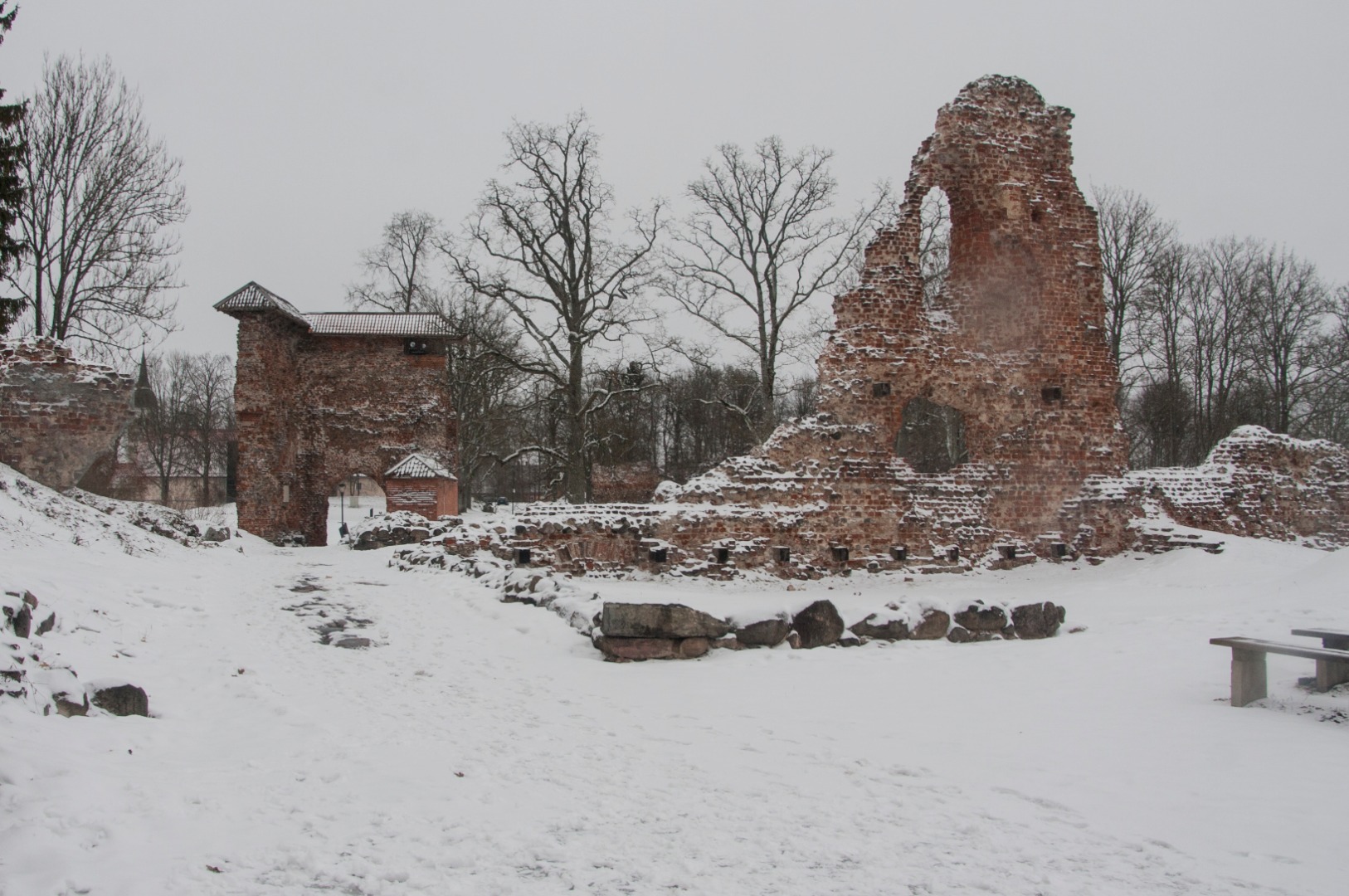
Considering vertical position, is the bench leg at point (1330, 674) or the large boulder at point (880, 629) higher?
the bench leg at point (1330, 674)

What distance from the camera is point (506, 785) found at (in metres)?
4.46

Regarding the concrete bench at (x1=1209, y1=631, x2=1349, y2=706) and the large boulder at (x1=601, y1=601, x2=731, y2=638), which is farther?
the large boulder at (x1=601, y1=601, x2=731, y2=638)

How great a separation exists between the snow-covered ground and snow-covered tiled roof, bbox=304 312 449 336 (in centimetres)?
1800

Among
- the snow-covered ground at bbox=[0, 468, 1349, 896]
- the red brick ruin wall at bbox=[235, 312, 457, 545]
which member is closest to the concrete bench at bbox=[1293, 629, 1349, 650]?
the snow-covered ground at bbox=[0, 468, 1349, 896]

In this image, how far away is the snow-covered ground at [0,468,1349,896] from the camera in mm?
3393

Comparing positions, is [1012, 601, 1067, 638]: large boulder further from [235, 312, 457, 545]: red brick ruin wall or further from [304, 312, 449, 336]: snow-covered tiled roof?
[304, 312, 449, 336]: snow-covered tiled roof

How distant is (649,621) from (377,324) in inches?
849

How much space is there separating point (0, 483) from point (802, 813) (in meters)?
11.4

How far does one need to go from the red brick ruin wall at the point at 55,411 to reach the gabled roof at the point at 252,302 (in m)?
9.77

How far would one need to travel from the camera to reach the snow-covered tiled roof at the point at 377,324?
26.8 m

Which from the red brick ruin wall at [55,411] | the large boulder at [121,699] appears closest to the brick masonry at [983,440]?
the red brick ruin wall at [55,411]

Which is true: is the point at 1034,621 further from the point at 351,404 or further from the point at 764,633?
the point at 351,404

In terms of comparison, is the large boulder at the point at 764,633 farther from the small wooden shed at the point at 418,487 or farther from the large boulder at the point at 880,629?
the small wooden shed at the point at 418,487

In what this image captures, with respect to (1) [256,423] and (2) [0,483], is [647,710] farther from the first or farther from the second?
(1) [256,423]
